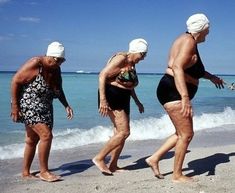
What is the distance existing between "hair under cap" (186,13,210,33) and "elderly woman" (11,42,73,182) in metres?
1.52

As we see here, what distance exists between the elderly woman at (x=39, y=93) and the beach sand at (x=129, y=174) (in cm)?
38

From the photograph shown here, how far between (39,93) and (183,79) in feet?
5.77

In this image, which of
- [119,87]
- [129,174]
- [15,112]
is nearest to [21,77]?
[15,112]

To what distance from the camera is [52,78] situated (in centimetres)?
554

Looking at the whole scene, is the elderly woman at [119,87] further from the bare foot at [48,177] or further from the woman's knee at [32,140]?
the woman's knee at [32,140]

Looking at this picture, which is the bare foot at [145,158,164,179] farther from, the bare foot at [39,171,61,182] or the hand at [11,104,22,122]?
the hand at [11,104,22,122]

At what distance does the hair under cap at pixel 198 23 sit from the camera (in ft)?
16.1

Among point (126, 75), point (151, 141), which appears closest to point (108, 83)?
point (126, 75)

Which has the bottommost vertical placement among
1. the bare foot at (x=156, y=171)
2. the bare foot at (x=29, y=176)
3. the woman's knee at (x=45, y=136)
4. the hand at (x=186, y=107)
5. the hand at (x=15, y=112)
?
the bare foot at (x=29, y=176)

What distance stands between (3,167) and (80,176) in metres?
1.48

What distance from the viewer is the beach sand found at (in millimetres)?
5043

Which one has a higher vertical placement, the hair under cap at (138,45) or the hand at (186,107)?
the hair under cap at (138,45)

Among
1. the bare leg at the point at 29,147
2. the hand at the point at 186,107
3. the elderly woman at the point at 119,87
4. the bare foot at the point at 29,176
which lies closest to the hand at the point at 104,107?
the elderly woman at the point at 119,87

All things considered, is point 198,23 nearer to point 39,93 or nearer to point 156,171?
point 156,171
